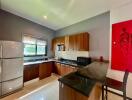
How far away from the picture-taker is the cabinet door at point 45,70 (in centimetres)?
468

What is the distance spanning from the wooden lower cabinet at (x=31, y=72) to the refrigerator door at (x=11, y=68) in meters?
0.63

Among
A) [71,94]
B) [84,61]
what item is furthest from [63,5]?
[71,94]

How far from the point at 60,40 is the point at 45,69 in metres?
1.73

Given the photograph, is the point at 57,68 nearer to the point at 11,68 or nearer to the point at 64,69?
the point at 64,69

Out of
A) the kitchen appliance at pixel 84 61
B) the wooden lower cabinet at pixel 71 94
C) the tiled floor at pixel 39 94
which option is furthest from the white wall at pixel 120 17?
the wooden lower cabinet at pixel 71 94

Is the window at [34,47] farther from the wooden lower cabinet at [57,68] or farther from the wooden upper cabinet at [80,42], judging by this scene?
the wooden upper cabinet at [80,42]

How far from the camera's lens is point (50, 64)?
525cm

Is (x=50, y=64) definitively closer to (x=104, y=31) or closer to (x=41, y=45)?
(x=41, y=45)

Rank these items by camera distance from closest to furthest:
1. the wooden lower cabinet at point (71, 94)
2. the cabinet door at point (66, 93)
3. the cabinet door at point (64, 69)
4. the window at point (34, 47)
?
the wooden lower cabinet at point (71, 94), the cabinet door at point (66, 93), the cabinet door at point (64, 69), the window at point (34, 47)

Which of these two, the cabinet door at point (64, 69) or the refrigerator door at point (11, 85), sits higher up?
the cabinet door at point (64, 69)

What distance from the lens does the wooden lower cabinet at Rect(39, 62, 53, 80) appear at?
184 inches

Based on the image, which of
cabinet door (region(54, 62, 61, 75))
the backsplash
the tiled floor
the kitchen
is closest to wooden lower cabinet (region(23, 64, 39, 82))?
the kitchen

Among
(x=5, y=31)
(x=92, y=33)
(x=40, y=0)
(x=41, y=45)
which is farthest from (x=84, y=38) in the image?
(x=5, y=31)

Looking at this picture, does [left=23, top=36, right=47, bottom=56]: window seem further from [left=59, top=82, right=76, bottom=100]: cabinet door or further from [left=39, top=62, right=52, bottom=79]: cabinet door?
[left=59, top=82, right=76, bottom=100]: cabinet door
